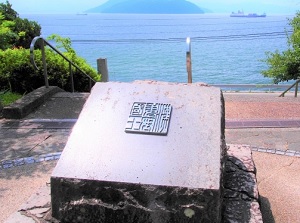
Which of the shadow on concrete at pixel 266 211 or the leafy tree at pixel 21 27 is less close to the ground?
the leafy tree at pixel 21 27

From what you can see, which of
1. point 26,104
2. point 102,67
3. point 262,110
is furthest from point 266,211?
point 102,67

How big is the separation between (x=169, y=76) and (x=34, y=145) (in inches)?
697

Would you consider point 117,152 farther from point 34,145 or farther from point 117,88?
point 34,145

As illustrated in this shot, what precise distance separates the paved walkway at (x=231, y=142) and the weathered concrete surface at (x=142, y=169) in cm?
97

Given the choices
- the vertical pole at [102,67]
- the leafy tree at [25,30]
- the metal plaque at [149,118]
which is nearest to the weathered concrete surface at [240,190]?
the metal plaque at [149,118]

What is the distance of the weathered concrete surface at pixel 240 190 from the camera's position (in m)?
2.88

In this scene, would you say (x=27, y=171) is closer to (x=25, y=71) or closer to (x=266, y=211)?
(x=266, y=211)

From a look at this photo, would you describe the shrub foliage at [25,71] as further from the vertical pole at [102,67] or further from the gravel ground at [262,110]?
the gravel ground at [262,110]

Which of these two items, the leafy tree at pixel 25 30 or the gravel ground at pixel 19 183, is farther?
the leafy tree at pixel 25 30

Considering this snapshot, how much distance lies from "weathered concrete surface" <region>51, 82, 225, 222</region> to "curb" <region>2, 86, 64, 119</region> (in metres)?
3.43

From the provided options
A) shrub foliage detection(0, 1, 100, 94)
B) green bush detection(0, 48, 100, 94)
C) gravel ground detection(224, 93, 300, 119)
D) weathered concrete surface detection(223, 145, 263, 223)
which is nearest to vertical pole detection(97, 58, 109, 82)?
shrub foliage detection(0, 1, 100, 94)

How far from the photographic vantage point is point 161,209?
8.61ft

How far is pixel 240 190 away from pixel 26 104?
4240mm

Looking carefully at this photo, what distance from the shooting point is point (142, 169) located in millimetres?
2705
